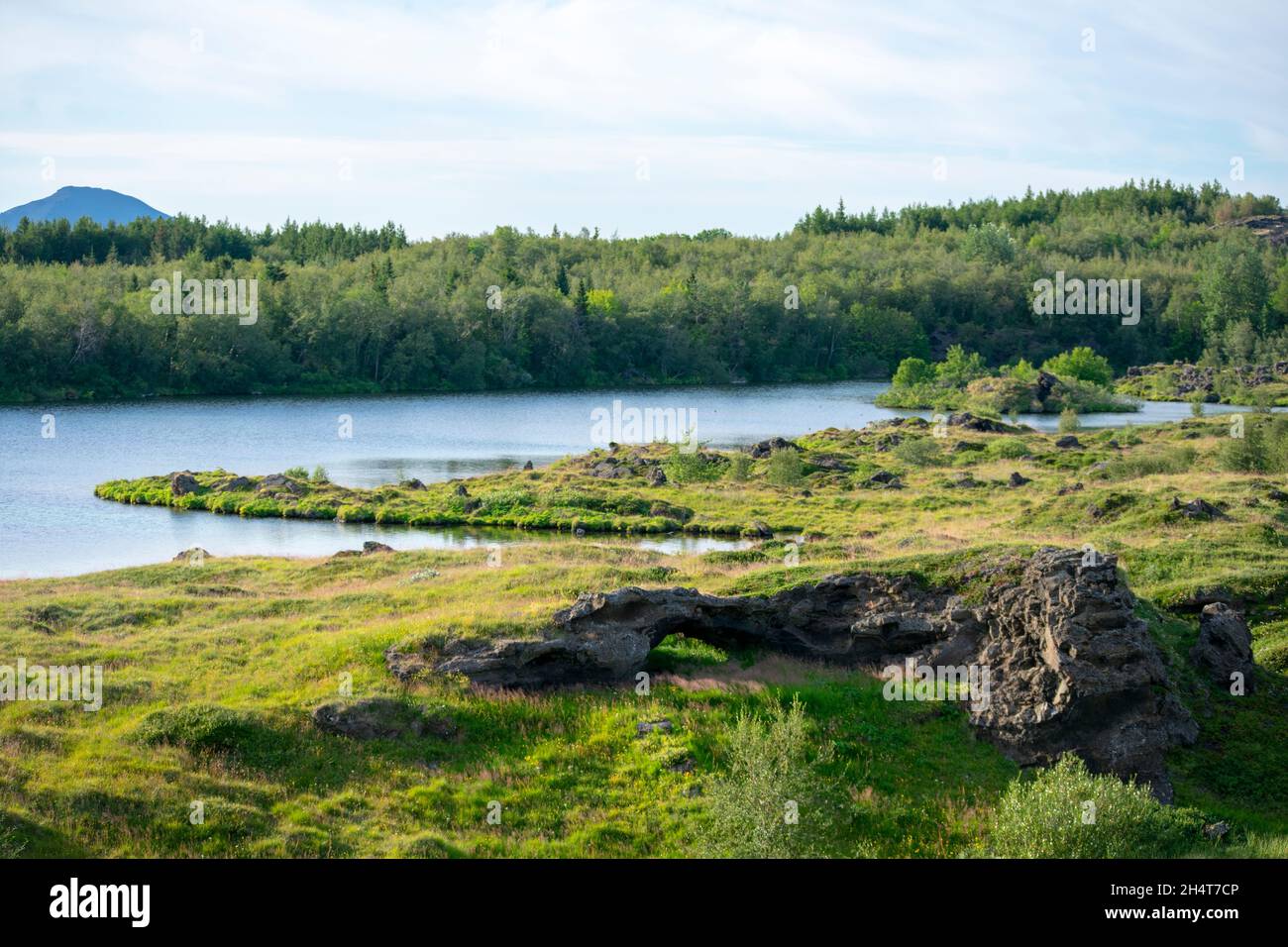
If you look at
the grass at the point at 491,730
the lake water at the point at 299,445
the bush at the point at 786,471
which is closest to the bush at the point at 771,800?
the grass at the point at 491,730

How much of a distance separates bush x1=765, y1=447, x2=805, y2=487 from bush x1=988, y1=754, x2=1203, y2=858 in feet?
171

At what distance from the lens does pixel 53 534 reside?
188ft

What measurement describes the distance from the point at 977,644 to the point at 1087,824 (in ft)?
22.2

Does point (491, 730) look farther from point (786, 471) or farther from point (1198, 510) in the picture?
point (786, 471)

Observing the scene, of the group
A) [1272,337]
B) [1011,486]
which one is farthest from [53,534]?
[1272,337]

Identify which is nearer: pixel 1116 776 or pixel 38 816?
pixel 38 816

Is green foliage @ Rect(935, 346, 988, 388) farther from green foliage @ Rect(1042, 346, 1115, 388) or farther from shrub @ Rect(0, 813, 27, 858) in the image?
shrub @ Rect(0, 813, 27, 858)

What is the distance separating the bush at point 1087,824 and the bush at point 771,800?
10.3ft

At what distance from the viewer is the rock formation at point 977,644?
23219 millimetres

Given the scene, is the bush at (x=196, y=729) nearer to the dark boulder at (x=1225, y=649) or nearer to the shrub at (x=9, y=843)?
the shrub at (x=9, y=843)
